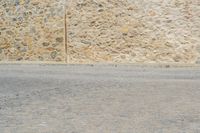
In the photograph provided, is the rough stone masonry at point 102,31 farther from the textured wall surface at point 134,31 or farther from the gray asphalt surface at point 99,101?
the gray asphalt surface at point 99,101

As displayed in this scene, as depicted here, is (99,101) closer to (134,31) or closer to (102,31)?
(134,31)

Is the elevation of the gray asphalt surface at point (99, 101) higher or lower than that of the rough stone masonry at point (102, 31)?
lower

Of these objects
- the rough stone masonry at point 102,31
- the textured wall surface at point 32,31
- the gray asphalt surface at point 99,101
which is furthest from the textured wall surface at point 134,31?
the gray asphalt surface at point 99,101

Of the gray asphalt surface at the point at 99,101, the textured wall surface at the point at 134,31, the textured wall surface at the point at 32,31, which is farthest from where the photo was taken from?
the textured wall surface at the point at 32,31

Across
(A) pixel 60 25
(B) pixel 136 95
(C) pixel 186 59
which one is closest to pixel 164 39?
(C) pixel 186 59

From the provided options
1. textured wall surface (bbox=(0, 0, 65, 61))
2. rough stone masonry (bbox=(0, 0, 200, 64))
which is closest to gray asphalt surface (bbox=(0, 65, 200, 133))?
rough stone masonry (bbox=(0, 0, 200, 64))

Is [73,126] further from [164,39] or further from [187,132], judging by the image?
[164,39]

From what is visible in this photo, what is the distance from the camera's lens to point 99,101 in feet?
34.0

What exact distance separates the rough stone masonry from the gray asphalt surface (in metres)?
3.73

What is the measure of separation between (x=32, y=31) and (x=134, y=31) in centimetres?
468

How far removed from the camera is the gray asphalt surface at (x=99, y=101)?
779 centimetres

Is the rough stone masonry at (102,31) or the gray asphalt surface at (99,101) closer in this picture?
the gray asphalt surface at (99,101)

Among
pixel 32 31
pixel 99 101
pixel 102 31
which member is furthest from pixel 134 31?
pixel 99 101

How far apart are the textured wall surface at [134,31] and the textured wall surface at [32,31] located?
625mm
